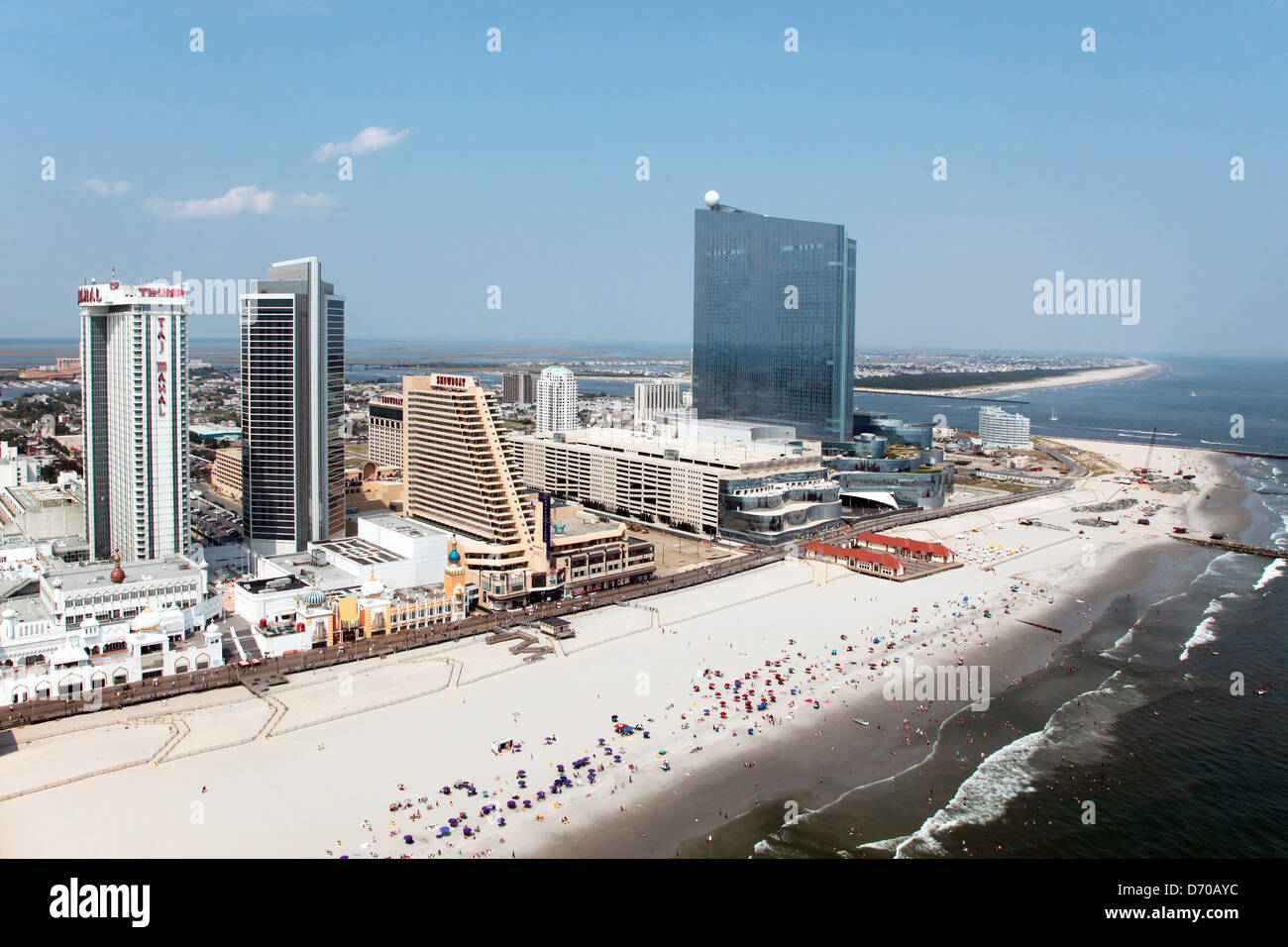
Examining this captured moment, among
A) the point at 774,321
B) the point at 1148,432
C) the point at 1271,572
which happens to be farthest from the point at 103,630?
the point at 1148,432

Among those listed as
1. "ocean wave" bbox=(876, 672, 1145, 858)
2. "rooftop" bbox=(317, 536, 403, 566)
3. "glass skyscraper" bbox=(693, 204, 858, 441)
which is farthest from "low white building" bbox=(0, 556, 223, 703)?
"glass skyscraper" bbox=(693, 204, 858, 441)

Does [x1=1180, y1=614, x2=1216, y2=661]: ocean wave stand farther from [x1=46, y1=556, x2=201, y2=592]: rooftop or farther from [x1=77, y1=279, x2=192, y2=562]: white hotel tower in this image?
[x1=77, y1=279, x2=192, y2=562]: white hotel tower

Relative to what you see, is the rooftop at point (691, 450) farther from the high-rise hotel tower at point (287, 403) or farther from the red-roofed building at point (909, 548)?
the high-rise hotel tower at point (287, 403)

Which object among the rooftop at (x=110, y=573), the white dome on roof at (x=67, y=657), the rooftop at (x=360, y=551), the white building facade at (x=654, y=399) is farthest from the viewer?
the white building facade at (x=654, y=399)

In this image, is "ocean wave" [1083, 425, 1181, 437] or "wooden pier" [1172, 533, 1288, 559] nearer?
"wooden pier" [1172, 533, 1288, 559]

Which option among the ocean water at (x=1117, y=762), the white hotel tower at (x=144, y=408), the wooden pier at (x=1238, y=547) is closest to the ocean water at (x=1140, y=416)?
the wooden pier at (x=1238, y=547)
